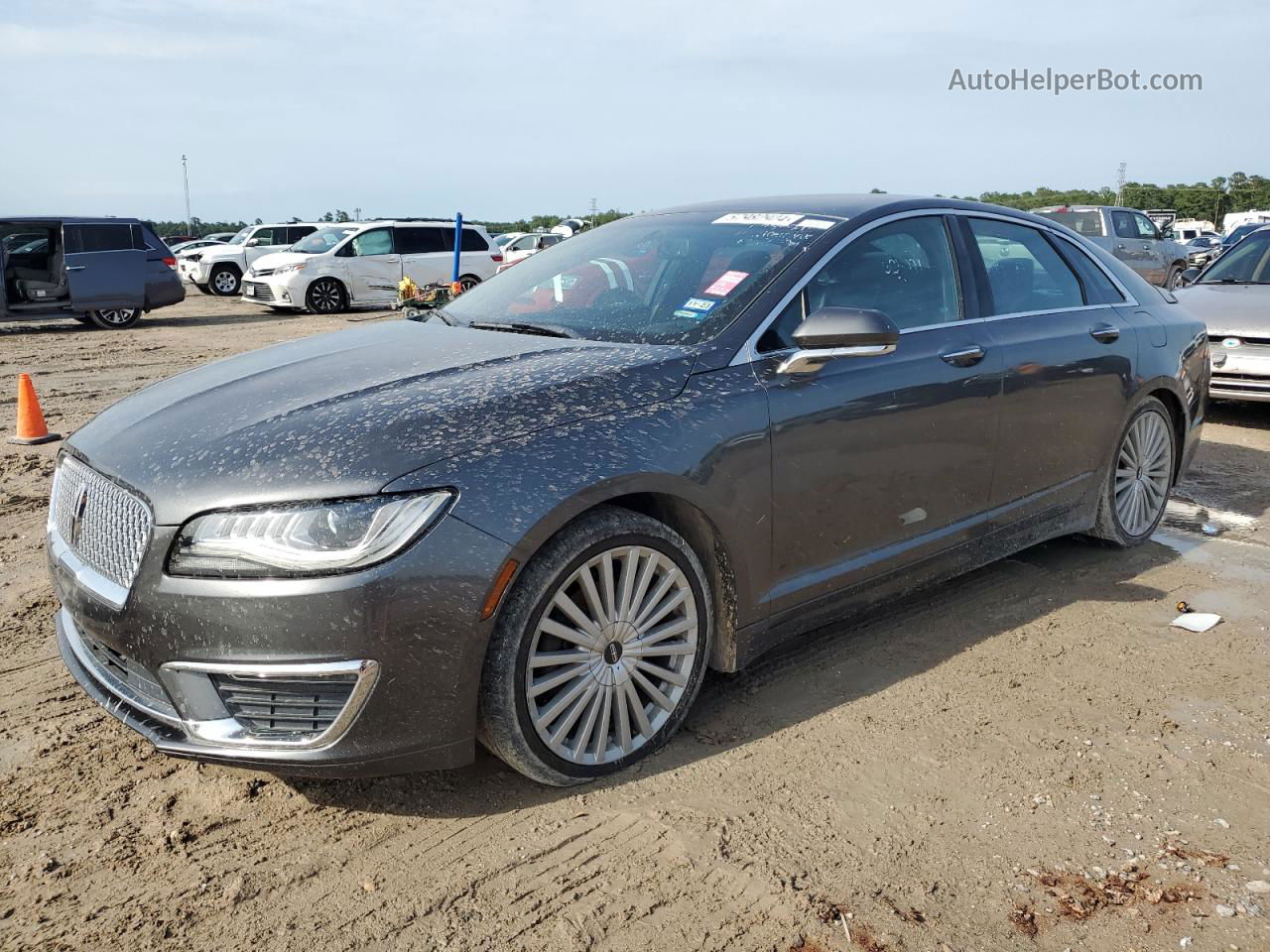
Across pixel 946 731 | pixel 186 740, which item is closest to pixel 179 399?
pixel 186 740

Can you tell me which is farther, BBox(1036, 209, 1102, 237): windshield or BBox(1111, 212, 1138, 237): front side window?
BBox(1111, 212, 1138, 237): front side window

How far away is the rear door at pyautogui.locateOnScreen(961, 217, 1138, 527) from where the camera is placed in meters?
4.13

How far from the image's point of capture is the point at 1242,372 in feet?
26.5

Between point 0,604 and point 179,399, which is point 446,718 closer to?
point 179,399

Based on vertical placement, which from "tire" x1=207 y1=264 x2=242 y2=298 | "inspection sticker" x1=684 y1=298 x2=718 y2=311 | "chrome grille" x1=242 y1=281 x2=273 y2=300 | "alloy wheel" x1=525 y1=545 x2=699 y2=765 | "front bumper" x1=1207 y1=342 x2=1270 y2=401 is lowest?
"alloy wheel" x1=525 y1=545 x2=699 y2=765

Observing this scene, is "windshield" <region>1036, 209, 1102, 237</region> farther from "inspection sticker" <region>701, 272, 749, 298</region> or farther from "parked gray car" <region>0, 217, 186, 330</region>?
"inspection sticker" <region>701, 272, 749, 298</region>

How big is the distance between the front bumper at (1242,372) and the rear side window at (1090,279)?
3.94 m

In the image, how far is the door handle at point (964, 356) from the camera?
384 centimetres

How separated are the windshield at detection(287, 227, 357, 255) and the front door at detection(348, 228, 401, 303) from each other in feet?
1.34

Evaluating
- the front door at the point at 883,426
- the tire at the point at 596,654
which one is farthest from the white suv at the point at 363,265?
the tire at the point at 596,654

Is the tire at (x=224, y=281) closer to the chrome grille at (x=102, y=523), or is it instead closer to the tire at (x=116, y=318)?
the tire at (x=116, y=318)

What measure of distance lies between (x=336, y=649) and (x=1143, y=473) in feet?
13.4

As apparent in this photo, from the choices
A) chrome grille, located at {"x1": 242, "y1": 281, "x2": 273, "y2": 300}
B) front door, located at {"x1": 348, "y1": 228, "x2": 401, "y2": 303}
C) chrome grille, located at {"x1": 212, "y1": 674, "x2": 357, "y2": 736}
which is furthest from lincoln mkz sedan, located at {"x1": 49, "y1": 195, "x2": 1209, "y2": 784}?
chrome grille, located at {"x1": 242, "y1": 281, "x2": 273, "y2": 300}

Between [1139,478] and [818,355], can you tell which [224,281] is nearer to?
[1139,478]
